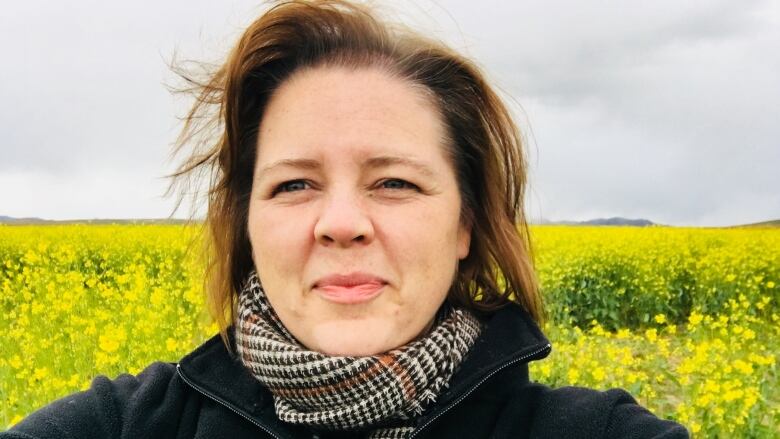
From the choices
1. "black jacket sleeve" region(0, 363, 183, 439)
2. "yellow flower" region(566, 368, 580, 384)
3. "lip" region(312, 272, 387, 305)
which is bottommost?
"yellow flower" region(566, 368, 580, 384)

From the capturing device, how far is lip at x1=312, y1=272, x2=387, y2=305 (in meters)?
1.48

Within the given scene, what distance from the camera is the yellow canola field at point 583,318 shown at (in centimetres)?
426

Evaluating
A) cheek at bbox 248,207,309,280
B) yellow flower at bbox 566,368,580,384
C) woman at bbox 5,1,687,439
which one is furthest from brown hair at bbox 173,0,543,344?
yellow flower at bbox 566,368,580,384

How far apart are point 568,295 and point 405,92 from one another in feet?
30.0

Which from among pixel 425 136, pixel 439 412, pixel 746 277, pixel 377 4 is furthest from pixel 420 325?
pixel 746 277

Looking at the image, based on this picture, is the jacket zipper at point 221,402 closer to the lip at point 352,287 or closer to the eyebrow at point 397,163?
the lip at point 352,287

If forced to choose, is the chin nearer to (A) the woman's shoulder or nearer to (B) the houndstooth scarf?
(B) the houndstooth scarf

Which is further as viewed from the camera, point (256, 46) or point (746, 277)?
point (746, 277)

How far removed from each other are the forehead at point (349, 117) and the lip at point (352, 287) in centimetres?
25

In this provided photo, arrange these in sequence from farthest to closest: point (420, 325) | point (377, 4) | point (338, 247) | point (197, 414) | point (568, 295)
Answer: point (568, 295) → point (377, 4) → point (197, 414) → point (420, 325) → point (338, 247)

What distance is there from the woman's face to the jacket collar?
169 millimetres

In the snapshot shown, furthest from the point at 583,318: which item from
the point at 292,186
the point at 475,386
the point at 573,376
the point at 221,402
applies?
the point at 292,186

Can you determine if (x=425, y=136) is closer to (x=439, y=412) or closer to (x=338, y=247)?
(x=338, y=247)

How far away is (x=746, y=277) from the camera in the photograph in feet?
34.6
